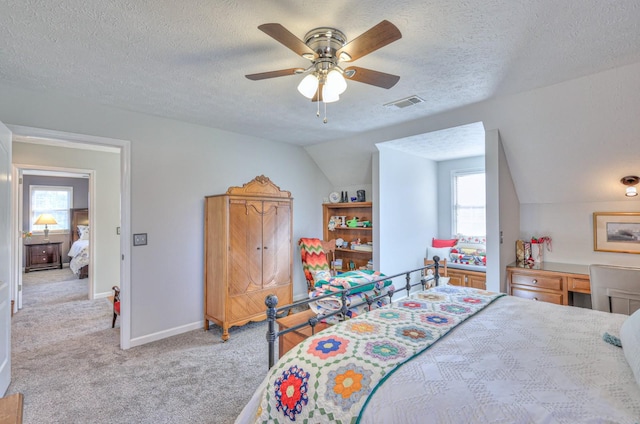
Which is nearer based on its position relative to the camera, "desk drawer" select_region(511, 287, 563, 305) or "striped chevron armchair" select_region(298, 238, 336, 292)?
"desk drawer" select_region(511, 287, 563, 305)

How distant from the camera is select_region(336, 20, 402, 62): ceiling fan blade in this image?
1.41 metres

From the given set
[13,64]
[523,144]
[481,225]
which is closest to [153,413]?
[13,64]

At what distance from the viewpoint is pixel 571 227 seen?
3.60 metres

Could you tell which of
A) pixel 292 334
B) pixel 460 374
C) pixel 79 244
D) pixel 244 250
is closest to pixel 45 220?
pixel 79 244

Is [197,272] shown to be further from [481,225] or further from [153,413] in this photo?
[481,225]

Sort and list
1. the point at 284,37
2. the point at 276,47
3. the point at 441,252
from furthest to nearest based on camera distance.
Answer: the point at 441,252 < the point at 276,47 < the point at 284,37

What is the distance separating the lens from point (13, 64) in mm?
2205

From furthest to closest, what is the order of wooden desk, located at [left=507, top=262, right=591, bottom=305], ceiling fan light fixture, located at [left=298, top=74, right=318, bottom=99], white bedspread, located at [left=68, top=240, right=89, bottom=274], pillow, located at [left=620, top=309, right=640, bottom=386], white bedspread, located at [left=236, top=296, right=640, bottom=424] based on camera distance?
white bedspread, located at [left=68, top=240, right=89, bottom=274], wooden desk, located at [left=507, top=262, right=591, bottom=305], ceiling fan light fixture, located at [left=298, top=74, right=318, bottom=99], pillow, located at [left=620, top=309, right=640, bottom=386], white bedspread, located at [left=236, top=296, right=640, bottom=424]

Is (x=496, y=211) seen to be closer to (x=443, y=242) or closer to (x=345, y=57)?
(x=443, y=242)

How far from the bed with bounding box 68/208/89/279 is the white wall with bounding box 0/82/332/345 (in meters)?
4.11

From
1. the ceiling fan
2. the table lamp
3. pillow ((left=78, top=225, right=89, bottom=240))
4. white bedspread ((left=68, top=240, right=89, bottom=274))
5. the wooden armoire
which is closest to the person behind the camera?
the ceiling fan

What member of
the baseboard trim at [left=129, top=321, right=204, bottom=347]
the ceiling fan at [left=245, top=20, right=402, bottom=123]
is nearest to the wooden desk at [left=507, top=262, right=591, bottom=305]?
the ceiling fan at [left=245, top=20, right=402, bottom=123]

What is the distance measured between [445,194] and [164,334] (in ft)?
15.3

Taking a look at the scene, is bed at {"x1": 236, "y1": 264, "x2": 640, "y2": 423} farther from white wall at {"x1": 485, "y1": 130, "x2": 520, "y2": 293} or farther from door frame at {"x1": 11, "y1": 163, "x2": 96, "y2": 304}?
door frame at {"x1": 11, "y1": 163, "x2": 96, "y2": 304}
